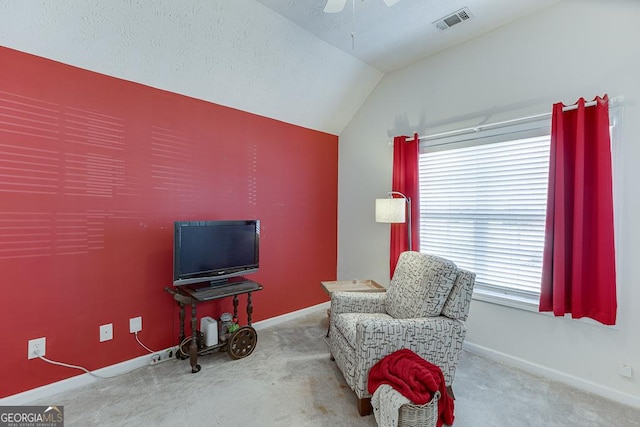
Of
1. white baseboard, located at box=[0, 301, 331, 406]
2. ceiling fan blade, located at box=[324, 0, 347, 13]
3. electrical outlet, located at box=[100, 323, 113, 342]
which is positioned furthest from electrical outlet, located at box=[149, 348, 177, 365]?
ceiling fan blade, located at box=[324, 0, 347, 13]

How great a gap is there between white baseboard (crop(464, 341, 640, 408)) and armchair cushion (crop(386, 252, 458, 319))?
1.06m

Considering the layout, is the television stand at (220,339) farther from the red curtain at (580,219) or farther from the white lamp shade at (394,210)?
the red curtain at (580,219)

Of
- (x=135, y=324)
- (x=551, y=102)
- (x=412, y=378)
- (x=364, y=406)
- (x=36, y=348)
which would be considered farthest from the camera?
(x=135, y=324)

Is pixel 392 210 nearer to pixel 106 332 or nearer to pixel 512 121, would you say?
pixel 512 121

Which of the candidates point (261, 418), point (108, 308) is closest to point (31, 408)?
point (108, 308)

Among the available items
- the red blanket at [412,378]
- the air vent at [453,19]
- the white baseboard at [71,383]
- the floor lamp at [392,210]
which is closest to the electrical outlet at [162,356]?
the white baseboard at [71,383]

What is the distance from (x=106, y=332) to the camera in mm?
2363

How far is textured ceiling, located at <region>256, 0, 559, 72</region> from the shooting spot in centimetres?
238

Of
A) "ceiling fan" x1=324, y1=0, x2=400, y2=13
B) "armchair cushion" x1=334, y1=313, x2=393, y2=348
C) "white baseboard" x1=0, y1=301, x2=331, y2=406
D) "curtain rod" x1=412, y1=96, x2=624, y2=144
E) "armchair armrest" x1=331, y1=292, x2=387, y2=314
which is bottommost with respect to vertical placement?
"white baseboard" x1=0, y1=301, x2=331, y2=406

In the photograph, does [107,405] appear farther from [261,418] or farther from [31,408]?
[261,418]

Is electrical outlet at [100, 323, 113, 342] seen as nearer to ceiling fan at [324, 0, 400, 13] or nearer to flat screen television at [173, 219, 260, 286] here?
flat screen television at [173, 219, 260, 286]

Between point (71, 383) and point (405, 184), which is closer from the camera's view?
point (71, 383)

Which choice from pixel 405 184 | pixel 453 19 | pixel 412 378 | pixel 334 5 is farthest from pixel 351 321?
pixel 453 19

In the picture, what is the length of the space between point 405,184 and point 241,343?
232 cm
